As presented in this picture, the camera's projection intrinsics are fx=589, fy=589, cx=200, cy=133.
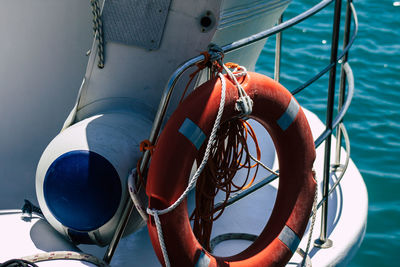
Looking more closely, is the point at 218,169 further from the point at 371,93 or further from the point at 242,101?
the point at 371,93

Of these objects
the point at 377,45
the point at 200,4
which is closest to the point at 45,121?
the point at 200,4

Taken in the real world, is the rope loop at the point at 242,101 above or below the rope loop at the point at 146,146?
above

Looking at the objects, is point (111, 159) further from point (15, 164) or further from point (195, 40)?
point (15, 164)

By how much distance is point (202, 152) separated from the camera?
1.93 metres

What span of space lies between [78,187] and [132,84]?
453 millimetres

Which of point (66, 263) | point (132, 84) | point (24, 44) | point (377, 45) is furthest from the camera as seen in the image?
point (377, 45)

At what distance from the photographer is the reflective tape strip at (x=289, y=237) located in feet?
6.44

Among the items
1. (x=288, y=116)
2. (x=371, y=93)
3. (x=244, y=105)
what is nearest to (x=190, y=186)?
(x=244, y=105)

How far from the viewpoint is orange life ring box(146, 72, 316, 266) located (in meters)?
1.72

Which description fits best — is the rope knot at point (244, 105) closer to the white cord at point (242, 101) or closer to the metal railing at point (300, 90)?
the white cord at point (242, 101)

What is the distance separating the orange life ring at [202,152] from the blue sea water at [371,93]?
1.40 meters

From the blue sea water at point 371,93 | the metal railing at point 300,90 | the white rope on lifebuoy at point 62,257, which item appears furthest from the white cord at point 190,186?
the blue sea water at point 371,93

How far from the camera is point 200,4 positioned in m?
1.95

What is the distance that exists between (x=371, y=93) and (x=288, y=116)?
9.72 ft
